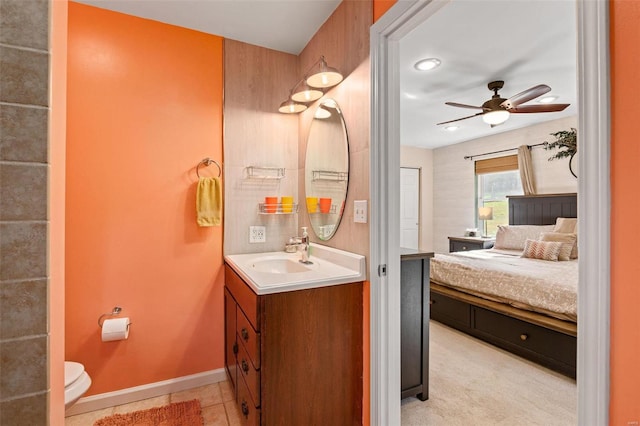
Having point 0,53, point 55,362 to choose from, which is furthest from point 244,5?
point 55,362

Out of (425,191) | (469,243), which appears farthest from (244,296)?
(425,191)

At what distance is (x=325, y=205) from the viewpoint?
6.82 feet

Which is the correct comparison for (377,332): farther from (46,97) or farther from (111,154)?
(111,154)

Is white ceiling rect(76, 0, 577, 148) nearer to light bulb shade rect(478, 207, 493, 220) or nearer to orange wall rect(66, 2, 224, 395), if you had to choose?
orange wall rect(66, 2, 224, 395)

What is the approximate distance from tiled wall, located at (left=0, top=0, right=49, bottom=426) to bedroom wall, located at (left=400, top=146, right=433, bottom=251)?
19.9 feet

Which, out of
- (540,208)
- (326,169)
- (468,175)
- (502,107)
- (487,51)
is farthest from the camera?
(468,175)

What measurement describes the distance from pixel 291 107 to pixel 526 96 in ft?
6.81

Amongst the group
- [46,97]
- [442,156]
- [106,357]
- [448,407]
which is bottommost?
[448,407]

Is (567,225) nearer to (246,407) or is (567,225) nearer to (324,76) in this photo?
(324,76)

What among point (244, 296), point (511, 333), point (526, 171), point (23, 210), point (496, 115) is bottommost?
point (511, 333)

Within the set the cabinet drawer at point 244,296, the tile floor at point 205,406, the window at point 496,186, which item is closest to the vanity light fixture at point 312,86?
the cabinet drawer at point 244,296

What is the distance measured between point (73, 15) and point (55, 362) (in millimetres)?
2181

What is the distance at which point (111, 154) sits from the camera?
198cm

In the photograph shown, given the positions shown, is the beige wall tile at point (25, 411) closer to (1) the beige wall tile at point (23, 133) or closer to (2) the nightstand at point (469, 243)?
(1) the beige wall tile at point (23, 133)
